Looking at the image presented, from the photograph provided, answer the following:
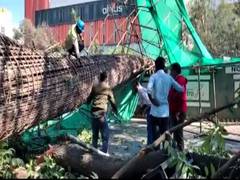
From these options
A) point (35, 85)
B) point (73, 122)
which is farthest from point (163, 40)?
point (35, 85)

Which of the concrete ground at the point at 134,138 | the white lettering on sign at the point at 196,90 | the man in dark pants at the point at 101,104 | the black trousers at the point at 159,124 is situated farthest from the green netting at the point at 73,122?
the black trousers at the point at 159,124

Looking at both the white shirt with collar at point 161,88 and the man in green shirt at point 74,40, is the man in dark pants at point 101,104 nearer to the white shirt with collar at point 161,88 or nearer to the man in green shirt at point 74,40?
the white shirt with collar at point 161,88

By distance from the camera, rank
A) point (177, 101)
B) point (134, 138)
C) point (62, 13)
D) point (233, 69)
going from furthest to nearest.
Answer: point (62, 13) → point (233, 69) → point (134, 138) → point (177, 101)

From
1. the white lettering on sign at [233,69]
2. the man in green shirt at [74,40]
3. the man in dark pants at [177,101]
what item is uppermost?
the man in green shirt at [74,40]

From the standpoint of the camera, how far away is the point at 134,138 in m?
12.4

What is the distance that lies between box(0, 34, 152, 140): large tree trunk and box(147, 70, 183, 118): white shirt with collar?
1.38 m

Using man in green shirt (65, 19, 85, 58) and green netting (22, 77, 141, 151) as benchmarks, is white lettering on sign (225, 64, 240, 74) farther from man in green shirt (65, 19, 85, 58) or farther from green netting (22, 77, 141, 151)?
man in green shirt (65, 19, 85, 58)

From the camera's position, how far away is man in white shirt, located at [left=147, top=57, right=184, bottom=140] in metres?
8.72

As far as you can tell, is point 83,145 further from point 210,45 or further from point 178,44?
point 210,45

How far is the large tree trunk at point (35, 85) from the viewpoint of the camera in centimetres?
655

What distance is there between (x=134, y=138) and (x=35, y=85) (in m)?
5.55

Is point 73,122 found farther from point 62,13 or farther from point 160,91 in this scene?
point 62,13

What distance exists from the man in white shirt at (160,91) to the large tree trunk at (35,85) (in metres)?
1.39

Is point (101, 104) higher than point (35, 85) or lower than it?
lower
